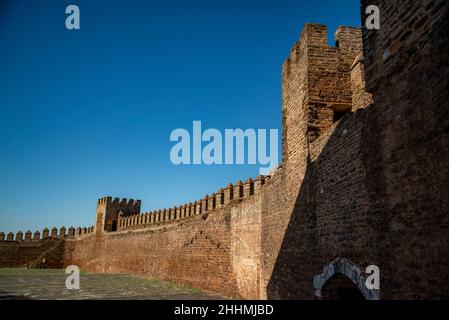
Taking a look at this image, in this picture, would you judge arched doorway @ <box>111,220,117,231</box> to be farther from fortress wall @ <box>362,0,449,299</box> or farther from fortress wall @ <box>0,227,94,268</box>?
fortress wall @ <box>362,0,449,299</box>

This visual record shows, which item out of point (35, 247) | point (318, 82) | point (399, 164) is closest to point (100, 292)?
point (318, 82)

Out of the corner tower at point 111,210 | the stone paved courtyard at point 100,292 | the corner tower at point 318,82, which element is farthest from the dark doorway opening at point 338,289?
the corner tower at point 111,210

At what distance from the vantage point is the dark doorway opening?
21.1 feet

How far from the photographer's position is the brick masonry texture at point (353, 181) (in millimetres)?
3928

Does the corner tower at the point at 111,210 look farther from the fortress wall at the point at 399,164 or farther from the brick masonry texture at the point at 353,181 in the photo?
the fortress wall at the point at 399,164

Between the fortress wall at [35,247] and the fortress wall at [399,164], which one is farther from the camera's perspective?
the fortress wall at [35,247]

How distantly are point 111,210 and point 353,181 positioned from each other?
3032 cm

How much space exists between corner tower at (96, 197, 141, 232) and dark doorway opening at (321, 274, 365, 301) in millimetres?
28530

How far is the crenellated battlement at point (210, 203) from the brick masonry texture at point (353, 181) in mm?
77

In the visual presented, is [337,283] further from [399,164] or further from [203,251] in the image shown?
[203,251]

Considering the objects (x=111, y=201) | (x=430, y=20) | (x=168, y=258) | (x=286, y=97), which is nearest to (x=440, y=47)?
(x=430, y=20)
